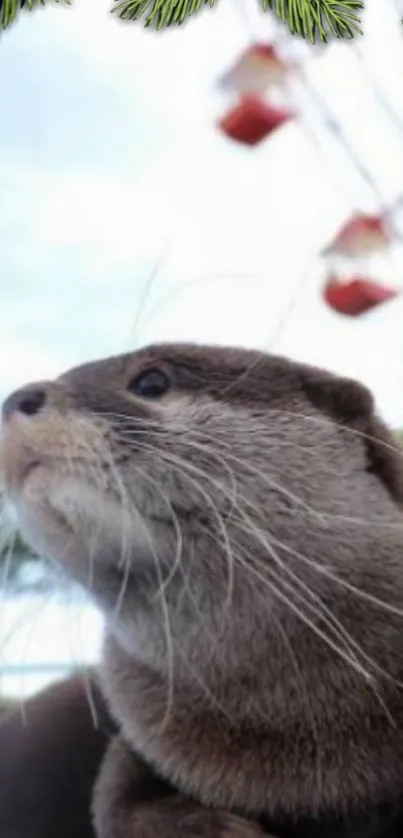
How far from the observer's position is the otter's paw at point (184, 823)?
0.89 metres

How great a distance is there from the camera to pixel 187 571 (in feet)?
2.91

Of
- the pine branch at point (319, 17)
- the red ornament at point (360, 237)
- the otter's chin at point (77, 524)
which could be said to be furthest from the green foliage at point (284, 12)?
the otter's chin at point (77, 524)

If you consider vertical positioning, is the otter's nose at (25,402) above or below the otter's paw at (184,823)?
above

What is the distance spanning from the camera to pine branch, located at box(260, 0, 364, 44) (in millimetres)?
934

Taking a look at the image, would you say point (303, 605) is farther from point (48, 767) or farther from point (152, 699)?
point (48, 767)

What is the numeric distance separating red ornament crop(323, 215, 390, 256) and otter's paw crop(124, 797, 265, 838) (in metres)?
0.38

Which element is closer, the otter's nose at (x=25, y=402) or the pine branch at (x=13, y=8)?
the otter's nose at (x=25, y=402)

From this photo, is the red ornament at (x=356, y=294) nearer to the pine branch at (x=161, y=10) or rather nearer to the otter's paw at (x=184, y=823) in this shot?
the pine branch at (x=161, y=10)

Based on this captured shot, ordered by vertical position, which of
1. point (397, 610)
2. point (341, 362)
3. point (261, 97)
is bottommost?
point (397, 610)

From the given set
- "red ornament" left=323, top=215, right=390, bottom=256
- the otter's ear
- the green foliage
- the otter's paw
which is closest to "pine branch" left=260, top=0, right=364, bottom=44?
the green foliage

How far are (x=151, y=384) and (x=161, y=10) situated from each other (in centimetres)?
26

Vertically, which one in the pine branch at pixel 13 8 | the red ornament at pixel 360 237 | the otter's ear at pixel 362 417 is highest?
the pine branch at pixel 13 8

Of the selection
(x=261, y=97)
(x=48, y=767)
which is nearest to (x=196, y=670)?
(x=48, y=767)

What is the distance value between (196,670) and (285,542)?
10 centimetres
